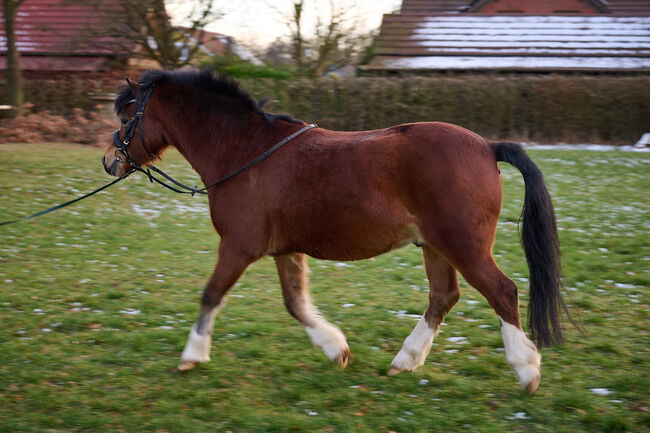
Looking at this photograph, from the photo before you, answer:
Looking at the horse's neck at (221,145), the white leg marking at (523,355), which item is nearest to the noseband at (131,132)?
the horse's neck at (221,145)

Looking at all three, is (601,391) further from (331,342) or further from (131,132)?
(131,132)

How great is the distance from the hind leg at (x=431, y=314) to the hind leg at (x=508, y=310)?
58 centimetres

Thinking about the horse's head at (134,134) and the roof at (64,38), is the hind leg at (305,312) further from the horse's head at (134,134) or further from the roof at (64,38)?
the roof at (64,38)

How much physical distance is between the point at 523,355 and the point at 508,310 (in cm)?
31

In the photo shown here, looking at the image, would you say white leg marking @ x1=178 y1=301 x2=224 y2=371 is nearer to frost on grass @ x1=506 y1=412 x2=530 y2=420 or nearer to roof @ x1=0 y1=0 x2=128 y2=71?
frost on grass @ x1=506 y1=412 x2=530 y2=420

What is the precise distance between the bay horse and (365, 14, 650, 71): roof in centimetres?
1794

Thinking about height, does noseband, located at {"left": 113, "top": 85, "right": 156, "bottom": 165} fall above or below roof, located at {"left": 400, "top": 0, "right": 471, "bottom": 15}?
below

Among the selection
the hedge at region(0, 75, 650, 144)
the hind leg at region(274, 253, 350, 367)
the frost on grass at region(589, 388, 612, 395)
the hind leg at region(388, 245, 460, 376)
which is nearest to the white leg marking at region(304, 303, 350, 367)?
the hind leg at region(274, 253, 350, 367)

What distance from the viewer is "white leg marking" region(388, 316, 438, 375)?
14.5 ft

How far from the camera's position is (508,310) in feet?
12.7

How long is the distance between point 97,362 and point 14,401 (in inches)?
28.9

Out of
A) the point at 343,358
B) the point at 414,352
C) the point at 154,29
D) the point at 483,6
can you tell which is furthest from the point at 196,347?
the point at 483,6

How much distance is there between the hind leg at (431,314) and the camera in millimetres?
4434

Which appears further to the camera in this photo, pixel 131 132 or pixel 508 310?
pixel 131 132
